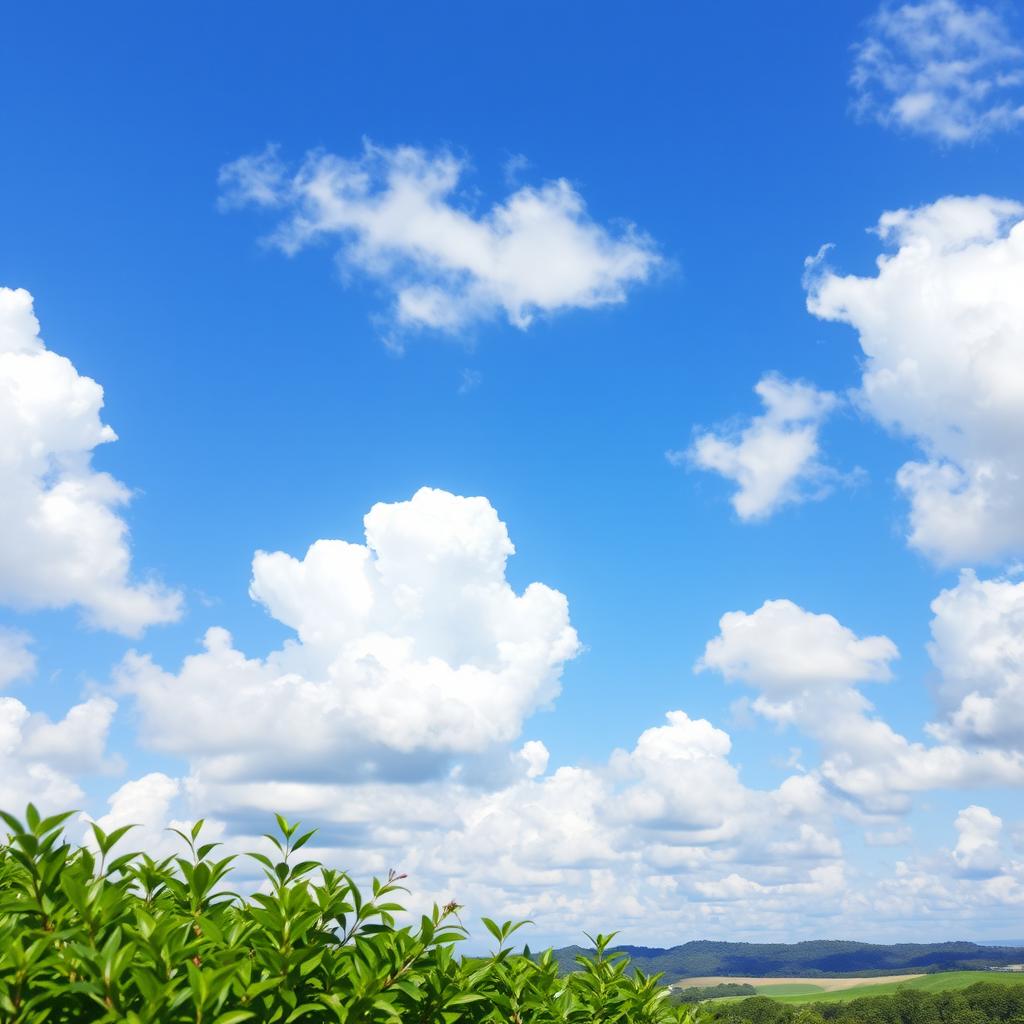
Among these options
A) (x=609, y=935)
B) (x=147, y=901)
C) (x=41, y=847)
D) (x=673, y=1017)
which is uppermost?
(x=41, y=847)

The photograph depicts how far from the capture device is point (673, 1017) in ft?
34.6

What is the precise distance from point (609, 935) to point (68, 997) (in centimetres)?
665

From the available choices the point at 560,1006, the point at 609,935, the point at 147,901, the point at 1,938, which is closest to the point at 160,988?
the point at 1,938

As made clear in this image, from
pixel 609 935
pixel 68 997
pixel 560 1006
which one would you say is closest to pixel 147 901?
pixel 68 997

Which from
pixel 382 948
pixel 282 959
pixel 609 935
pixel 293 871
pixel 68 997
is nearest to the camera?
pixel 68 997

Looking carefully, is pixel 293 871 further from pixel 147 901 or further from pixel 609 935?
pixel 609 935

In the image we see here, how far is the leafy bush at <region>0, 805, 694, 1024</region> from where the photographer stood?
655 cm

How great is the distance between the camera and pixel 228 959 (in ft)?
23.1

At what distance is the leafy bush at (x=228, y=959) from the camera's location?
6.55 m

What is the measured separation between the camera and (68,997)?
22.6 ft

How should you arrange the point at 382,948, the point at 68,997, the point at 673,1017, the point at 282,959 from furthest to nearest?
the point at 673,1017 → the point at 382,948 → the point at 282,959 → the point at 68,997

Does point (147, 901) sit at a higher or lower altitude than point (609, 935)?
higher

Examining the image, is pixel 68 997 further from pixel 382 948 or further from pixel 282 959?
pixel 382 948

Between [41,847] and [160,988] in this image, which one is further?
[41,847]
